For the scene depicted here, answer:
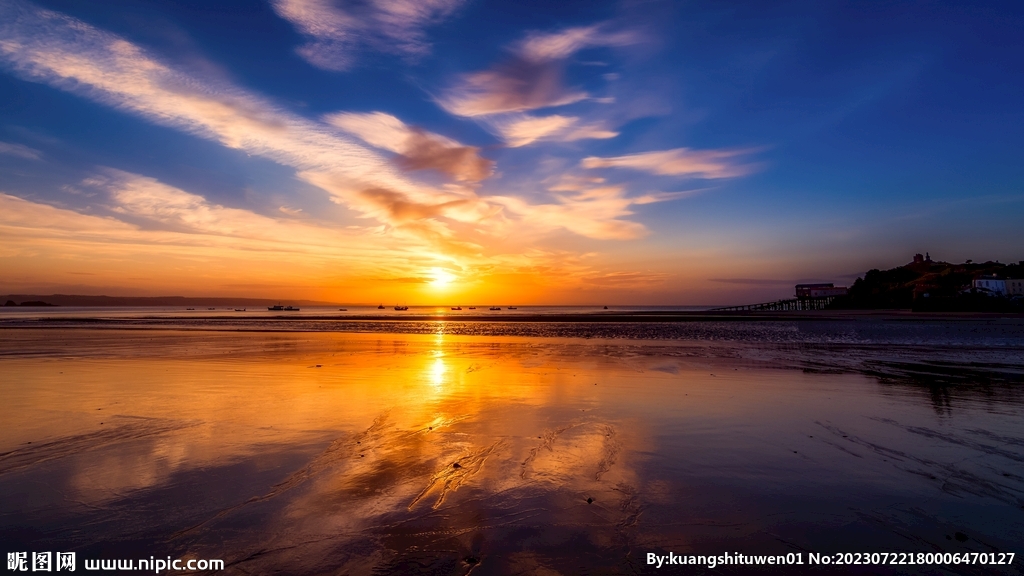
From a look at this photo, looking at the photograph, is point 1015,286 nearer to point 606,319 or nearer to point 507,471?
point 606,319

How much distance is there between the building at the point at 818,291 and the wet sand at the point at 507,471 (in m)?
122

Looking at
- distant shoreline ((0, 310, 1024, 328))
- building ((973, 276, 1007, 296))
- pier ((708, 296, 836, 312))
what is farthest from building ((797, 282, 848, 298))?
distant shoreline ((0, 310, 1024, 328))

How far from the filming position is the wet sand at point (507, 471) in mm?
4395

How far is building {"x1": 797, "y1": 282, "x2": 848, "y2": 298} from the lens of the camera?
382 ft

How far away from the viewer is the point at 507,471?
251 inches

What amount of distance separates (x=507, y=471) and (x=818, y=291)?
451 ft

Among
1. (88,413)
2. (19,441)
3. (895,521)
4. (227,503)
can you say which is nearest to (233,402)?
(88,413)

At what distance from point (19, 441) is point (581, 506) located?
9605mm

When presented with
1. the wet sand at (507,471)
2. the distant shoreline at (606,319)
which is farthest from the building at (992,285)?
the wet sand at (507,471)

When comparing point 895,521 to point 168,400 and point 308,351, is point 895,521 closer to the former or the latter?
point 168,400

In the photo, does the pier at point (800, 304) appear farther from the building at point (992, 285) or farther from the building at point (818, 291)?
the building at point (992, 285)

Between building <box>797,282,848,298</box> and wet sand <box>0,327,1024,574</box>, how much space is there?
122 m

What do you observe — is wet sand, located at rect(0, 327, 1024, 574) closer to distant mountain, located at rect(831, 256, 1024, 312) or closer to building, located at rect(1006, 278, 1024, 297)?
distant mountain, located at rect(831, 256, 1024, 312)

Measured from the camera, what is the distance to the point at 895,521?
483cm
